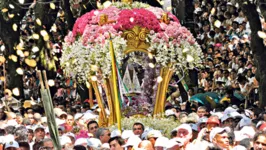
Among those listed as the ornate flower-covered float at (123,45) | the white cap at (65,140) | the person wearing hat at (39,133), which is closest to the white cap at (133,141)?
the white cap at (65,140)

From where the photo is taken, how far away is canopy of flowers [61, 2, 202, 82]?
17.5m

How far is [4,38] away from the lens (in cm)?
2370

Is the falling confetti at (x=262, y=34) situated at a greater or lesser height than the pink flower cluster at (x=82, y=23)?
lesser

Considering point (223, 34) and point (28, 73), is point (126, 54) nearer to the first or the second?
point (223, 34)

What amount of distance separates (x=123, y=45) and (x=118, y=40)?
159 millimetres

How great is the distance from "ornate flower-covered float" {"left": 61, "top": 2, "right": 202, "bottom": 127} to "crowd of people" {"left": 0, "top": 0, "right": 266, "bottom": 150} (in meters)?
0.79

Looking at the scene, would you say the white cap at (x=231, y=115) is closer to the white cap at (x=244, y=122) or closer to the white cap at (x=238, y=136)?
the white cap at (x=244, y=122)

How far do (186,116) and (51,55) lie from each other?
874 centimetres

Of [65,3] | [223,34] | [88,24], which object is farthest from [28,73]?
[88,24]

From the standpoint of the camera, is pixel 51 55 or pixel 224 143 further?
pixel 51 55

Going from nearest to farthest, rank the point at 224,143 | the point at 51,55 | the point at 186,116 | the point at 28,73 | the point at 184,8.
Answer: the point at 224,143
the point at 186,116
the point at 184,8
the point at 51,55
the point at 28,73

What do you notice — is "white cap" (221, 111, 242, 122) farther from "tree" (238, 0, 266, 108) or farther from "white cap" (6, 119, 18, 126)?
"white cap" (6, 119, 18, 126)

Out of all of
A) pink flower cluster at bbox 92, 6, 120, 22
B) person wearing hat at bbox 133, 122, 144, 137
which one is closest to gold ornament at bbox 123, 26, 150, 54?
pink flower cluster at bbox 92, 6, 120, 22

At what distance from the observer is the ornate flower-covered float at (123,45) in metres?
17.5
